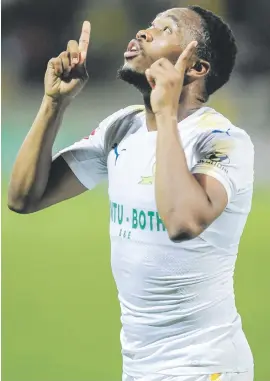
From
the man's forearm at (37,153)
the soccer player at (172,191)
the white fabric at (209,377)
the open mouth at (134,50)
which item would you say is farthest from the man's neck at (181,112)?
the white fabric at (209,377)

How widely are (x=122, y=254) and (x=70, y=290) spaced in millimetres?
1126

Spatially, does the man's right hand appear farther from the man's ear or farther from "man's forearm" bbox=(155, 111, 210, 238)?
"man's forearm" bbox=(155, 111, 210, 238)

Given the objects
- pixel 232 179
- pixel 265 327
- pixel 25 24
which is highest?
pixel 25 24

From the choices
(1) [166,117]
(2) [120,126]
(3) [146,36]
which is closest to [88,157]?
(2) [120,126]

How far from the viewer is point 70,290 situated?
2.95 meters

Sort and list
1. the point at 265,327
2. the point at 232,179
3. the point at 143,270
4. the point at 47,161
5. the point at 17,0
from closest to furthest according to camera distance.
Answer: the point at 232,179, the point at 143,270, the point at 47,161, the point at 265,327, the point at 17,0

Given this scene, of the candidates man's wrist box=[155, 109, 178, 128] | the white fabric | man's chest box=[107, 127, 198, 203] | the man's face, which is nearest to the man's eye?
the man's face

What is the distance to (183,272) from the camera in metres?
1.79

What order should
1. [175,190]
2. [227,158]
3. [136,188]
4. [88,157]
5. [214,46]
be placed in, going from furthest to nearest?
[88,157]
[214,46]
[136,188]
[227,158]
[175,190]

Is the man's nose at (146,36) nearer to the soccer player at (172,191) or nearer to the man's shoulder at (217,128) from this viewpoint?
the soccer player at (172,191)

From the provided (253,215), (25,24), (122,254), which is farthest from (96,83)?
(122,254)

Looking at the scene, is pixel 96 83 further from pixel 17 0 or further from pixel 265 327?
pixel 265 327

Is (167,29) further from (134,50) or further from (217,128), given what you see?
(217,128)

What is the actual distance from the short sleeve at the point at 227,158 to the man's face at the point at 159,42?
0.24 metres
